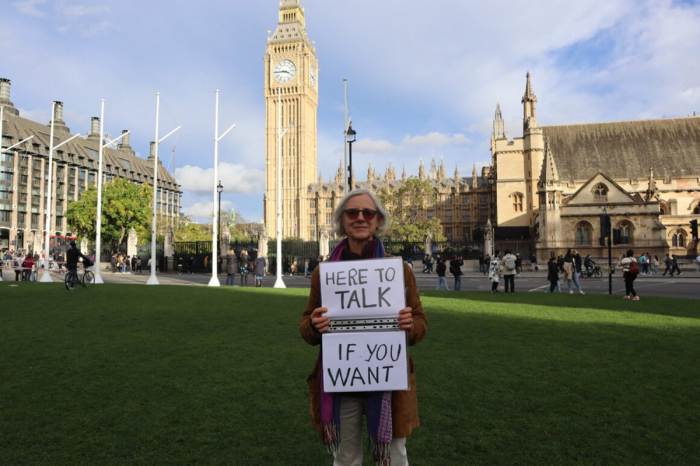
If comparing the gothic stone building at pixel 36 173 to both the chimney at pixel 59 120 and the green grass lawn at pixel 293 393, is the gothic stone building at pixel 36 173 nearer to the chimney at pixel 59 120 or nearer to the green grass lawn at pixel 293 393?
the chimney at pixel 59 120

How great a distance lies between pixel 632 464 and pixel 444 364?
302 centimetres

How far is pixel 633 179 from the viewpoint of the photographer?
53.4 m

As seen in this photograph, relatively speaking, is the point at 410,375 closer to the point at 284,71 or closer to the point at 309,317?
the point at 309,317

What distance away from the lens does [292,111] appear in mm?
97062

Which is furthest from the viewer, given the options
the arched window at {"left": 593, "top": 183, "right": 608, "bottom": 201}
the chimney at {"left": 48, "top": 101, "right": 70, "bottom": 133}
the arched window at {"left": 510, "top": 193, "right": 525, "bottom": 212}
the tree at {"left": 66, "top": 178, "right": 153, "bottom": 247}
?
the chimney at {"left": 48, "top": 101, "right": 70, "bottom": 133}

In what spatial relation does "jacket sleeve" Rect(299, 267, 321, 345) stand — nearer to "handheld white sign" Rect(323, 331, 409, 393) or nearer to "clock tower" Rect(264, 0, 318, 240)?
"handheld white sign" Rect(323, 331, 409, 393)

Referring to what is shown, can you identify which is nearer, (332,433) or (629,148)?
(332,433)

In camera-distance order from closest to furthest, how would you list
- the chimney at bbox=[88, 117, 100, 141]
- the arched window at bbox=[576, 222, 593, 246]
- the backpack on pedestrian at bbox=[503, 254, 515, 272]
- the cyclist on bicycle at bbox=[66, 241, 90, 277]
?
1. the cyclist on bicycle at bbox=[66, 241, 90, 277]
2. the backpack on pedestrian at bbox=[503, 254, 515, 272]
3. the arched window at bbox=[576, 222, 593, 246]
4. the chimney at bbox=[88, 117, 100, 141]

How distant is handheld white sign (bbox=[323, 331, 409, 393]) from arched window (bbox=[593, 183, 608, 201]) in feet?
151

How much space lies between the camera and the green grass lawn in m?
3.83

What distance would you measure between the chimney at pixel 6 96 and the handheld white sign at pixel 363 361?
89.0 meters

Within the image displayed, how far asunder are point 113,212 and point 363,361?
2360 inches

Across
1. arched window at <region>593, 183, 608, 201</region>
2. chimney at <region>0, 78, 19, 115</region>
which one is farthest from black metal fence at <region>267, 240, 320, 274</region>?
chimney at <region>0, 78, 19, 115</region>

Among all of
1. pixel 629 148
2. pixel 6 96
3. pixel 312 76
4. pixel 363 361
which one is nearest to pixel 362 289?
pixel 363 361
